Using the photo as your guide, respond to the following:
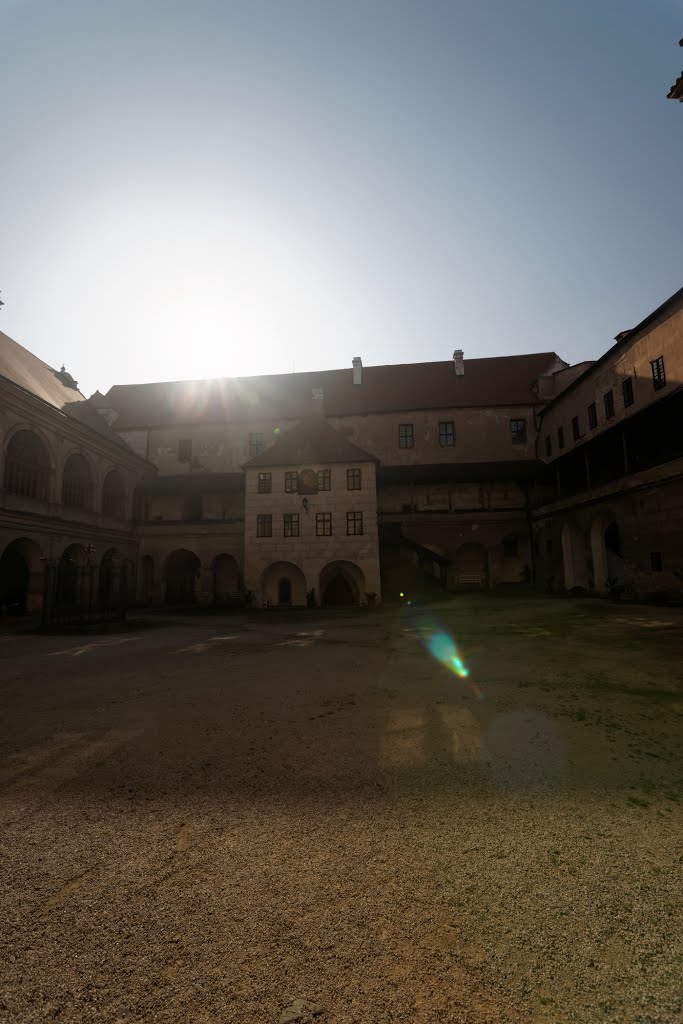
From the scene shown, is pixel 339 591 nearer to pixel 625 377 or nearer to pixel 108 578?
pixel 108 578

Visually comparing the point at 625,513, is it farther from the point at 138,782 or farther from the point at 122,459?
the point at 122,459

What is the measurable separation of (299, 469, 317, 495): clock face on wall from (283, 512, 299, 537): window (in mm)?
1452

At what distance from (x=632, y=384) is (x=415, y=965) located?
82.0 ft

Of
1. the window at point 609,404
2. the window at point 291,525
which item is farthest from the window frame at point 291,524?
the window at point 609,404

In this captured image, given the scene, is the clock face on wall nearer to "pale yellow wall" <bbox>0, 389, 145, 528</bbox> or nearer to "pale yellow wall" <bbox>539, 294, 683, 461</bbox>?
"pale yellow wall" <bbox>0, 389, 145, 528</bbox>

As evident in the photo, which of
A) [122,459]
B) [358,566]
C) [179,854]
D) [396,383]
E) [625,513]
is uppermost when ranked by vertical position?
[396,383]

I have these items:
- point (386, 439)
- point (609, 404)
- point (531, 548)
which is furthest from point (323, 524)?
point (609, 404)

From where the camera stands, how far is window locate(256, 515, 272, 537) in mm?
27078

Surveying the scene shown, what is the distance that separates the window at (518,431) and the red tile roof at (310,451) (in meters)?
13.3

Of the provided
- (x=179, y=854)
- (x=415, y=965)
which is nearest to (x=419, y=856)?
(x=415, y=965)

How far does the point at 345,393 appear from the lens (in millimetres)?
37375

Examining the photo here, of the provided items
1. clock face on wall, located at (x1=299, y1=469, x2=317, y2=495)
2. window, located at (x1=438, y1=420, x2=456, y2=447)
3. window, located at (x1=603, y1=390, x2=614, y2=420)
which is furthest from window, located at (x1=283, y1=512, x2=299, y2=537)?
window, located at (x1=603, y1=390, x2=614, y2=420)

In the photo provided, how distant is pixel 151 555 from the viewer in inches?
1222

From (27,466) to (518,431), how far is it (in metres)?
31.2
